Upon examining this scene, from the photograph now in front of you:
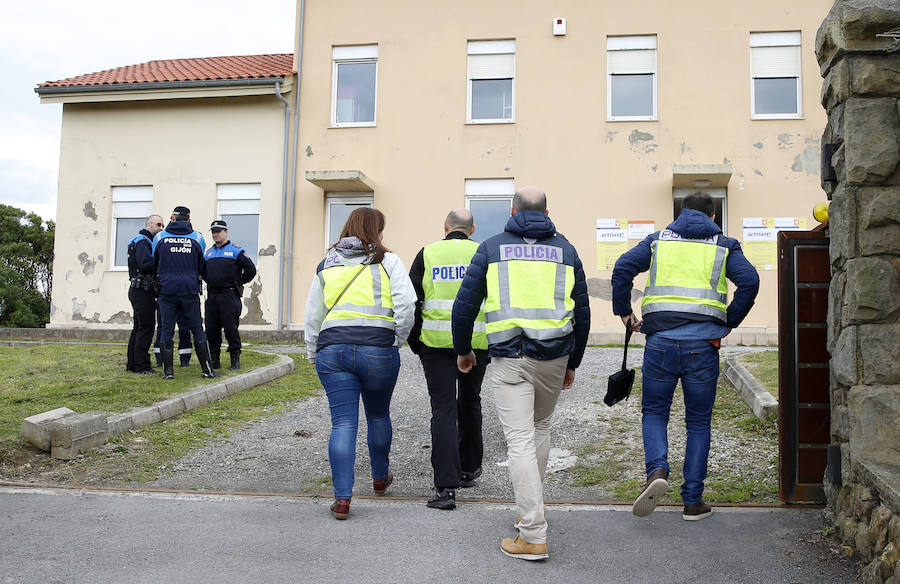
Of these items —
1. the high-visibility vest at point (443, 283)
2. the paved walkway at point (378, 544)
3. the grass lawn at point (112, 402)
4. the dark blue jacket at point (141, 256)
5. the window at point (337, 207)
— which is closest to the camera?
the paved walkway at point (378, 544)

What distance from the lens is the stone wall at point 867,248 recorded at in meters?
4.23

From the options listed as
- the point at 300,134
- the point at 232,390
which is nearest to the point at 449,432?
the point at 232,390

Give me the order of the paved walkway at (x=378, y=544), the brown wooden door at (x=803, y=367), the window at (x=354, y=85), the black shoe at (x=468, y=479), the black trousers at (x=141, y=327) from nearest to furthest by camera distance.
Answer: the paved walkway at (x=378, y=544) < the brown wooden door at (x=803, y=367) < the black shoe at (x=468, y=479) < the black trousers at (x=141, y=327) < the window at (x=354, y=85)

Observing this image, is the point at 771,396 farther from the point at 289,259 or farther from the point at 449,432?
the point at 289,259

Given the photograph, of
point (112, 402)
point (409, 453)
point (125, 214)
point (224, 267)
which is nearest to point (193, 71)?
point (125, 214)

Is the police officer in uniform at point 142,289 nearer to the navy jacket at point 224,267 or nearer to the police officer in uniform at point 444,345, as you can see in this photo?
the navy jacket at point 224,267

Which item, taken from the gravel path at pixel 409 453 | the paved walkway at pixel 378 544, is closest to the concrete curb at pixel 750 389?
the gravel path at pixel 409 453

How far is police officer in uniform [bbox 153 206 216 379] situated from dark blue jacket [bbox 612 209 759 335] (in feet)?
19.3

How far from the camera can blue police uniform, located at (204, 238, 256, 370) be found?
403 inches

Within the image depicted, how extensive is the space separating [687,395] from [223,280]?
22.6 ft

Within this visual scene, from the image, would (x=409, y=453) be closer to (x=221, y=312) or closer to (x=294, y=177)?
(x=221, y=312)

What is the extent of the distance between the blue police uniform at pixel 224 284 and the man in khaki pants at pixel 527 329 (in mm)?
6243

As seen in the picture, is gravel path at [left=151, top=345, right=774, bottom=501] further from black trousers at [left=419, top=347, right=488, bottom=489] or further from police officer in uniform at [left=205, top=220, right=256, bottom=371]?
police officer in uniform at [left=205, top=220, right=256, bottom=371]

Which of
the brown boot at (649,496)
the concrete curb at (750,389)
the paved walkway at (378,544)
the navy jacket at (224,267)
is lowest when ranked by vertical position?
the paved walkway at (378,544)
